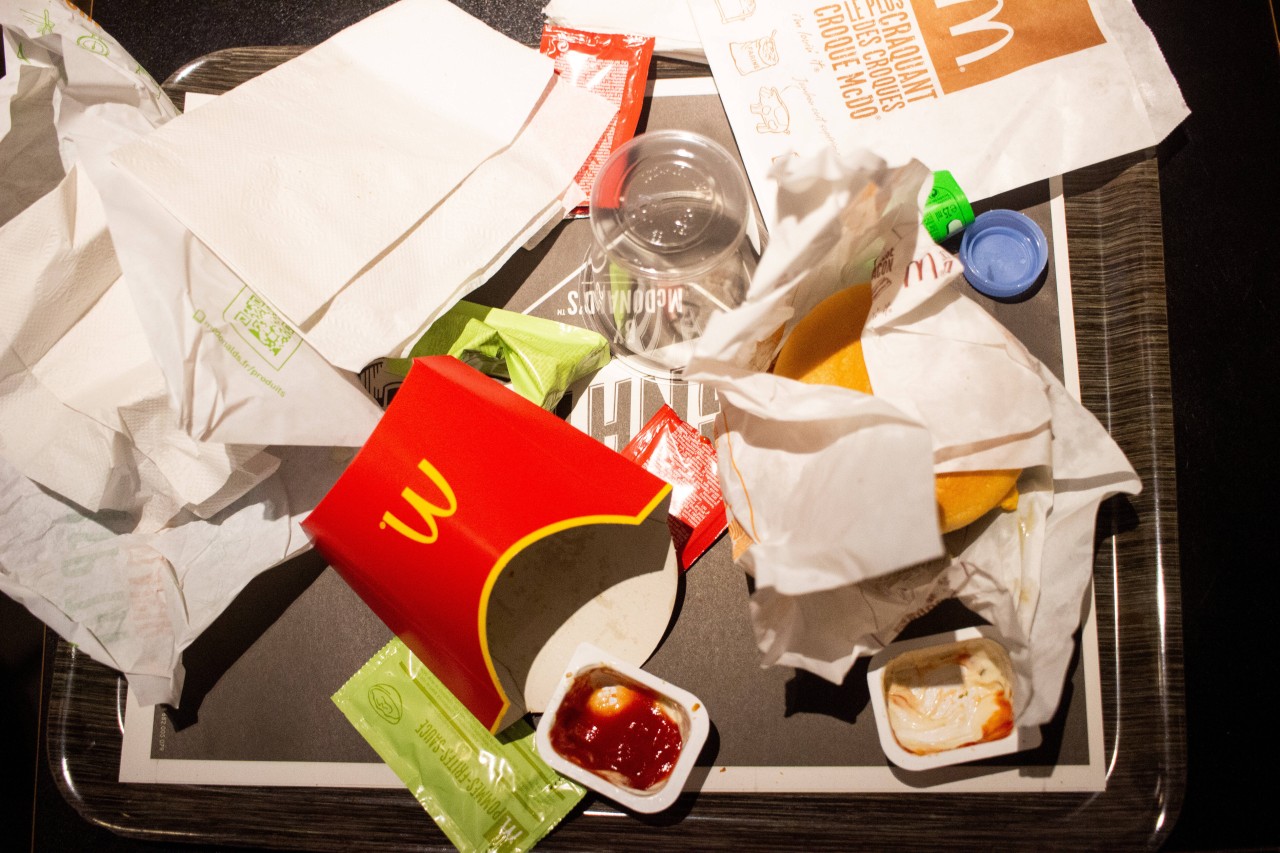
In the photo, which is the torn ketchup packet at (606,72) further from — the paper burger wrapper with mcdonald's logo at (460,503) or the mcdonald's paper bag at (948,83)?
the paper burger wrapper with mcdonald's logo at (460,503)

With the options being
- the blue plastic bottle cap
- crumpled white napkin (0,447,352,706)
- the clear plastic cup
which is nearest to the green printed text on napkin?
the clear plastic cup

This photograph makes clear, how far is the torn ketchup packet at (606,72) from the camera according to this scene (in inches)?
32.5

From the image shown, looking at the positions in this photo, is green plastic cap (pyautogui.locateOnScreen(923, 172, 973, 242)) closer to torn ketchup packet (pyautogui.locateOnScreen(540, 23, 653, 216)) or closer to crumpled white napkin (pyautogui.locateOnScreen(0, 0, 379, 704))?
torn ketchup packet (pyautogui.locateOnScreen(540, 23, 653, 216))

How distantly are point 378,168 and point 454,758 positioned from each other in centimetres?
61

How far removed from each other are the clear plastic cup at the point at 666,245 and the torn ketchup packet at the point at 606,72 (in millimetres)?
41

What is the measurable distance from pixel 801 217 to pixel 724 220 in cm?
21

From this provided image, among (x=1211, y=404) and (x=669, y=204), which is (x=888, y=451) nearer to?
(x=669, y=204)

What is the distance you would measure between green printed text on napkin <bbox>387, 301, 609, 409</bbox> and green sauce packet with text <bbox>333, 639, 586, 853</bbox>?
1.03 feet

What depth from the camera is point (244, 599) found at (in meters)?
0.82

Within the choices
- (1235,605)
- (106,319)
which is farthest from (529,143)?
(1235,605)

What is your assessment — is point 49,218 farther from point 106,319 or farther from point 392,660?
point 392,660

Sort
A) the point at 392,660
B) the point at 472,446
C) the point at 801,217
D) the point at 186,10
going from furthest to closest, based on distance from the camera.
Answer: the point at 186,10
the point at 392,660
the point at 472,446
the point at 801,217

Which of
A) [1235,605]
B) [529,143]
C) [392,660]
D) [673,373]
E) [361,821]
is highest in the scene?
[529,143]

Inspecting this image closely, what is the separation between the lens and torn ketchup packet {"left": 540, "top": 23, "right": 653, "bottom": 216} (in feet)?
2.71
